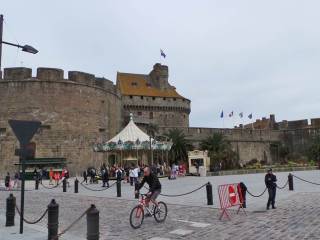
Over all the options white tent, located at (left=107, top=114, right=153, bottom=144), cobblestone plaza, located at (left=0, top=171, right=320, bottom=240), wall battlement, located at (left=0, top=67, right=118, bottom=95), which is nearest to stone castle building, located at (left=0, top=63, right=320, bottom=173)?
wall battlement, located at (left=0, top=67, right=118, bottom=95)

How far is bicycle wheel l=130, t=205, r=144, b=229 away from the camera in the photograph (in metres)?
8.36

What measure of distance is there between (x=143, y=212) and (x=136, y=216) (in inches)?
7.9

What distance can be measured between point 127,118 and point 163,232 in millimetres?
40631

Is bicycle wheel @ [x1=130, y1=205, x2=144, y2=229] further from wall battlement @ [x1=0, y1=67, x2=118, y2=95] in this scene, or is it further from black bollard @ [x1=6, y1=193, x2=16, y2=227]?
wall battlement @ [x1=0, y1=67, x2=118, y2=95]

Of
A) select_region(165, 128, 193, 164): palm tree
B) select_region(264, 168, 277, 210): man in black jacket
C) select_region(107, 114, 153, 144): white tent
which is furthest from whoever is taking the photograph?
select_region(165, 128, 193, 164): palm tree

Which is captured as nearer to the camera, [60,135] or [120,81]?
[60,135]

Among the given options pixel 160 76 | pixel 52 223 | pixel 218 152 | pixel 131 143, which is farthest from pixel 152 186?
pixel 160 76

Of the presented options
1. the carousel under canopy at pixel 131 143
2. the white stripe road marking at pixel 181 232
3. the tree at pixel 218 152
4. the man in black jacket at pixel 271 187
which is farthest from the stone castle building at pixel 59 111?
the white stripe road marking at pixel 181 232

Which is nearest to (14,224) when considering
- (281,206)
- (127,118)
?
(281,206)

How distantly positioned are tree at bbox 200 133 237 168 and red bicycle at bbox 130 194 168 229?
29.3 metres

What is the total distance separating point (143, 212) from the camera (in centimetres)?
857

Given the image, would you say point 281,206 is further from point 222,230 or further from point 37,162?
point 37,162

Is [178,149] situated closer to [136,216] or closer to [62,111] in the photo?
[62,111]

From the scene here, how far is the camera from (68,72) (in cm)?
3606
